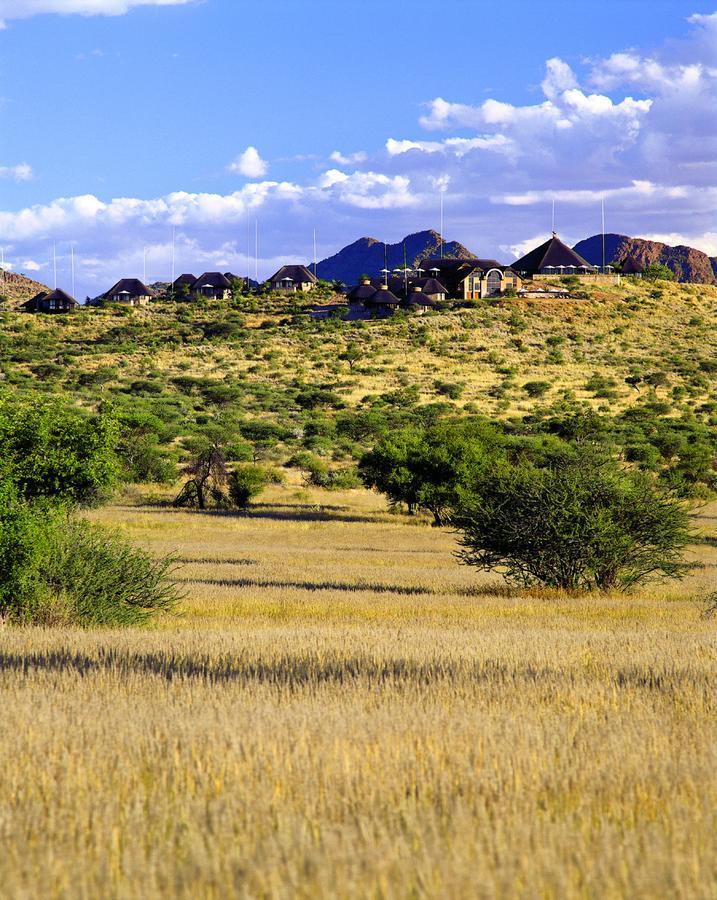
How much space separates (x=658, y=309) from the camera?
114562 millimetres

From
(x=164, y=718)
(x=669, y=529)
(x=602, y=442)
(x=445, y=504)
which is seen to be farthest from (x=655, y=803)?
(x=602, y=442)

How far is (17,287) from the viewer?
153375 mm

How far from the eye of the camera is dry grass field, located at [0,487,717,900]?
4836 mm

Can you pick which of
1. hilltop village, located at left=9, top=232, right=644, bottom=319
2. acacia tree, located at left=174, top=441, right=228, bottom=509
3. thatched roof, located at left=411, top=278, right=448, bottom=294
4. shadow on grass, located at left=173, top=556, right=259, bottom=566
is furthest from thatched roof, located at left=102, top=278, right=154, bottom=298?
shadow on grass, located at left=173, top=556, right=259, bottom=566

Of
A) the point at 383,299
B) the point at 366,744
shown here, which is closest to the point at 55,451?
the point at 366,744

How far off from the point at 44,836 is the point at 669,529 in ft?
66.3

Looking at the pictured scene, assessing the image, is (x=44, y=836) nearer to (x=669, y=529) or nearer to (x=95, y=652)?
(x=95, y=652)

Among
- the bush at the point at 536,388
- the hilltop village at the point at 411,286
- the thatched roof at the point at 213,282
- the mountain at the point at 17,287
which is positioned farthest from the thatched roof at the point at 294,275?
the bush at the point at 536,388

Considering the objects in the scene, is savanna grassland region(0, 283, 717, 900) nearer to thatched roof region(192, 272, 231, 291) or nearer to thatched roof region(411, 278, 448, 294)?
thatched roof region(411, 278, 448, 294)

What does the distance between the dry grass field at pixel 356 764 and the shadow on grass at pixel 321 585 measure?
25.9 ft

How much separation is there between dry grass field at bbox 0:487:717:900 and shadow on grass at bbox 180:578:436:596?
7.89m

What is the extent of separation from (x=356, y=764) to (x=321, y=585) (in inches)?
667

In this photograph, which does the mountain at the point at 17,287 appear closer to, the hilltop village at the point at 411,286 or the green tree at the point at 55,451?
the hilltop village at the point at 411,286

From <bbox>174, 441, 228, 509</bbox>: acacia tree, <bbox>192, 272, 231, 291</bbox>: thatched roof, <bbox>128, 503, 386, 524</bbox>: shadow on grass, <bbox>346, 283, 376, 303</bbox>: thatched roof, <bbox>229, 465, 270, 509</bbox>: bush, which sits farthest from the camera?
<bbox>192, 272, 231, 291</bbox>: thatched roof
